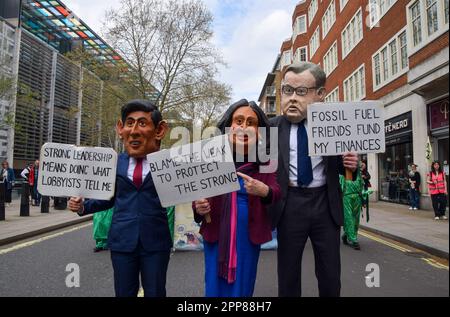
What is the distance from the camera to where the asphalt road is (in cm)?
354

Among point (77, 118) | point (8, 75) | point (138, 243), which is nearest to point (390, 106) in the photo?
point (138, 243)

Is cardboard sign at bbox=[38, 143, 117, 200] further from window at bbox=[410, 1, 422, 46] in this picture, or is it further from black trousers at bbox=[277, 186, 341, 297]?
window at bbox=[410, 1, 422, 46]

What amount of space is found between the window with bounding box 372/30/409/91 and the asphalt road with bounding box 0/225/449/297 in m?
9.20

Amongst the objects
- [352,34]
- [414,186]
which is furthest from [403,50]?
[414,186]

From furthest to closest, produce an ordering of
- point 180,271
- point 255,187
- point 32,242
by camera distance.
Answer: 1. point 32,242
2. point 180,271
3. point 255,187

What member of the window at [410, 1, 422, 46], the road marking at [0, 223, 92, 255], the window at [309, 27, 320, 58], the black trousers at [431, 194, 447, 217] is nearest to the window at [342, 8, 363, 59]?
the window at [410, 1, 422, 46]

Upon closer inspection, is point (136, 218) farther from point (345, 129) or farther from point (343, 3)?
point (343, 3)

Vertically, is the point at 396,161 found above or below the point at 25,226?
above

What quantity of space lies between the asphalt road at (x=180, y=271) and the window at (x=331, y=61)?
14.4 m

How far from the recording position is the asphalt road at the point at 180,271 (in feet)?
11.6

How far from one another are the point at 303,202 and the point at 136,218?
3.63 ft

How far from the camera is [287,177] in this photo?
2320 millimetres

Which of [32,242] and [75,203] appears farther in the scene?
[32,242]
